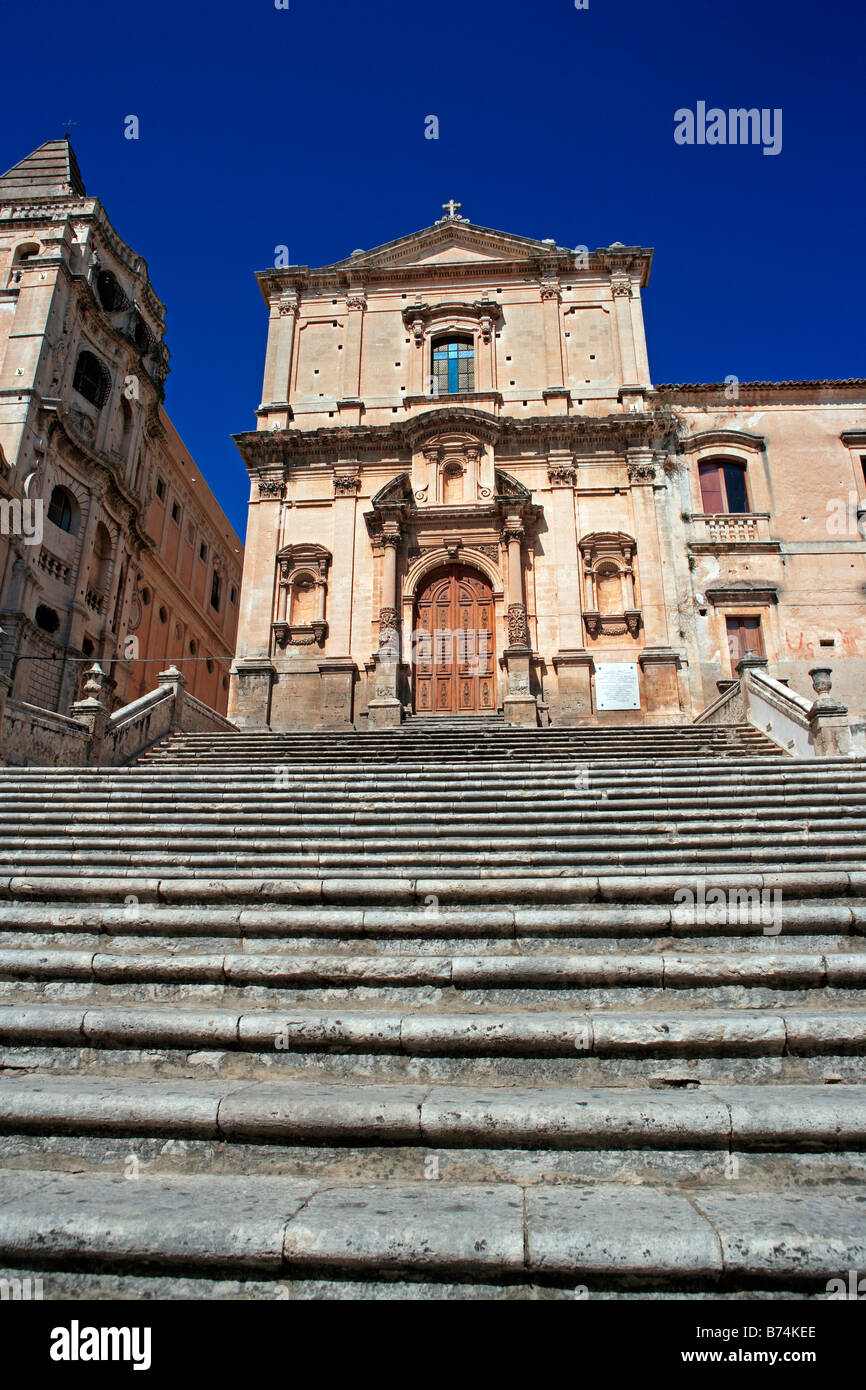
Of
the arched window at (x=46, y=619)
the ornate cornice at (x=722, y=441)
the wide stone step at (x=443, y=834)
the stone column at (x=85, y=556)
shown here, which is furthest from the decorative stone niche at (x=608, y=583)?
the arched window at (x=46, y=619)

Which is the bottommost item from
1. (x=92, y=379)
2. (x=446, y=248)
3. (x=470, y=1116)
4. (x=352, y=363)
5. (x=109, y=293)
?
(x=470, y=1116)

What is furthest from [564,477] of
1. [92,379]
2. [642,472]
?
[92,379]

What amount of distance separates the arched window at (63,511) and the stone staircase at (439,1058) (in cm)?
1856

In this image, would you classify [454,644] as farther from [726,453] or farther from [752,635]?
[726,453]

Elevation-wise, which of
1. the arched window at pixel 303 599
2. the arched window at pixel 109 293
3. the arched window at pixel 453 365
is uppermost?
the arched window at pixel 109 293

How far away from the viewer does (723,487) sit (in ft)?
64.2

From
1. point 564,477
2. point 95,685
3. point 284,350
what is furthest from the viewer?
point 284,350

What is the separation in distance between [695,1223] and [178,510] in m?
33.6

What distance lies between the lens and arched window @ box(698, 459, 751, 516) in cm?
1941

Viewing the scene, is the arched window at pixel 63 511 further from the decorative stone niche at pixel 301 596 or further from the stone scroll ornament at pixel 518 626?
the stone scroll ornament at pixel 518 626

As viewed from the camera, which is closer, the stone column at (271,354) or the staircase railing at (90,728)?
the staircase railing at (90,728)

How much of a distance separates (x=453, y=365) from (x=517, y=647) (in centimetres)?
925

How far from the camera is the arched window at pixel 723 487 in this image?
1941 centimetres

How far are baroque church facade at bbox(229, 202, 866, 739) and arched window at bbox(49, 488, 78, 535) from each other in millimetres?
6924
